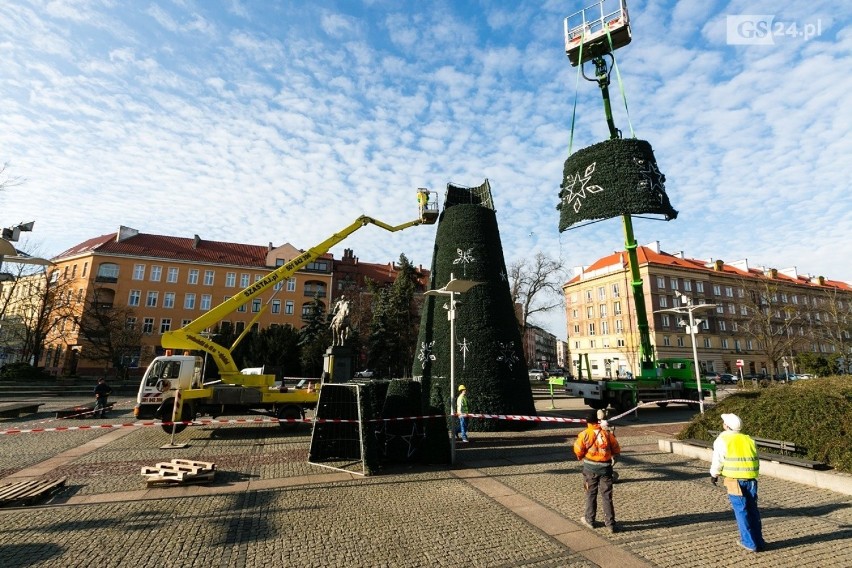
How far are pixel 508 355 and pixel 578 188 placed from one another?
23.5ft

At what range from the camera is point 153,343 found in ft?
157

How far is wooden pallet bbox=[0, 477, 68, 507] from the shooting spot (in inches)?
258

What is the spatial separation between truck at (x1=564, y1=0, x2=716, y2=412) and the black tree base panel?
2.21 feet

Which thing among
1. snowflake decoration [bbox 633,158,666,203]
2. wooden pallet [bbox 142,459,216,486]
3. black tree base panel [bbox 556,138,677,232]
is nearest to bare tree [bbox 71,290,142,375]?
wooden pallet [bbox 142,459,216,486]

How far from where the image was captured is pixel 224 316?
16344mm

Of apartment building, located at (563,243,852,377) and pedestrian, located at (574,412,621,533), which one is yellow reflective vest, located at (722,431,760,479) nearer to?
pedestrian, located at (574,412,621,533)

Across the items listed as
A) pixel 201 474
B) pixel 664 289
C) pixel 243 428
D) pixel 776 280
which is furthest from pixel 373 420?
pixel 776 280

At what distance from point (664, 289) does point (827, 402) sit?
52840 mm

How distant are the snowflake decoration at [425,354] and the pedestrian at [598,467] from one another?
8.95 metres

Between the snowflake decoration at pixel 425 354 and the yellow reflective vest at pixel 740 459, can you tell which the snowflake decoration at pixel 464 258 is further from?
the yellow reflective vest at pixel 740 459

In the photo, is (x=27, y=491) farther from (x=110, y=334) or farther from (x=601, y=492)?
(x=110, y=334)

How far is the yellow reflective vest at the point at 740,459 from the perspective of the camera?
16.9 ft

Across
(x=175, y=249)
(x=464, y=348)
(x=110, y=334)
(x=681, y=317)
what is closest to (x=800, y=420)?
(x=464, y=348)

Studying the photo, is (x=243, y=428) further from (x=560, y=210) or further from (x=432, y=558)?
(x=560, y=210)
